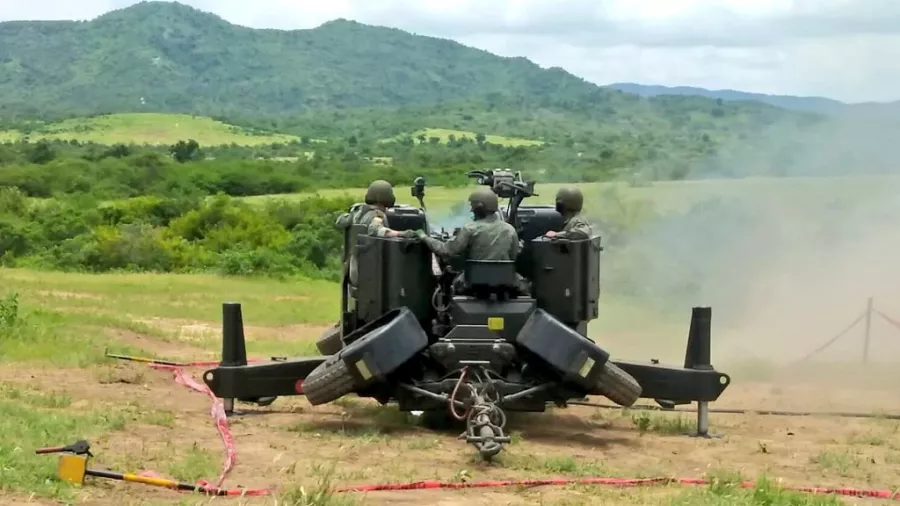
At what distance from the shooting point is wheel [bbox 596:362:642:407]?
34.6 ft

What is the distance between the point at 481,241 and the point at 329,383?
163 centimetres

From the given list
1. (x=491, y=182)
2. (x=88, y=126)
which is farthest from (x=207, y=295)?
(x=88, y=126)

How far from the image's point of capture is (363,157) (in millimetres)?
75938

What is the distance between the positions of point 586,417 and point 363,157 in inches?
2533

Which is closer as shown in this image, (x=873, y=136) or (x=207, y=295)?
(x=873, y=136)

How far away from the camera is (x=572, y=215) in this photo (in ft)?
39.8

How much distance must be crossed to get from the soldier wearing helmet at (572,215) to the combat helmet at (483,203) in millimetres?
548

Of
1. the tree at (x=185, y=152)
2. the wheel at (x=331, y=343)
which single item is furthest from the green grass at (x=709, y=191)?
the tree at (x=185, y=152)

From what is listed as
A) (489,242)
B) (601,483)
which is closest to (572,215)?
(489,242)

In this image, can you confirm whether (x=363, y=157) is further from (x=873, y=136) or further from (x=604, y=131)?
(x=873, y=136)

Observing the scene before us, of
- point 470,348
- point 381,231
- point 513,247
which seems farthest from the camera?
point 381,231

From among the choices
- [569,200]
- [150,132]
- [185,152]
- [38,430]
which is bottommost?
[185,152]

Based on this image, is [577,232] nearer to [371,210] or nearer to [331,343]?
[371,210]

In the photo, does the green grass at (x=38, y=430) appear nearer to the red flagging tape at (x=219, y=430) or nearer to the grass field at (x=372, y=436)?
the grass field at (x=372, y=436)
